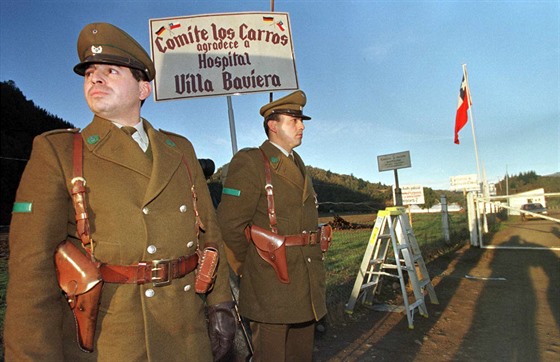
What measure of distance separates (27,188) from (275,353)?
167cm

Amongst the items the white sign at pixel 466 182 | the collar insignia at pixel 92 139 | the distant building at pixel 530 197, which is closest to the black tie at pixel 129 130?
the collar insignia at pixel 92 139

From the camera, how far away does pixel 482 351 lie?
3.81 m

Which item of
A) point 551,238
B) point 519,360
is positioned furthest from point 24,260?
point 551,238

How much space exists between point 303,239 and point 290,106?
37.4 inches

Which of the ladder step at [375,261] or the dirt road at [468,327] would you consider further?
the ladder step at [375,261]

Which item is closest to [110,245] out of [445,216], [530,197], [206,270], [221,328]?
[206,270]

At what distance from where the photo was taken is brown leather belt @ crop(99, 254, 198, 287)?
1279mm

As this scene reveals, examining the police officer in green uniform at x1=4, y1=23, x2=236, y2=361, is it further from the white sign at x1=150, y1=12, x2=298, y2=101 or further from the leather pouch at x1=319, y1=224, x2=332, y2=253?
the white sign at x1=150, y1=12, x2=298, y2=101

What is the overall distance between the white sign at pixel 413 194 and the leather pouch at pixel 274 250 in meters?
8.74

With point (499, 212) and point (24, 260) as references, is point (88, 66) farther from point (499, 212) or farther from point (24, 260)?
point (499, 212)

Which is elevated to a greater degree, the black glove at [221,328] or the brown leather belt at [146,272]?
the brown leather belt at [146,272]

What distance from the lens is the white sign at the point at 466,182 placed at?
1185 centimetres

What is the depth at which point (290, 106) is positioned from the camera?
8.80 ft

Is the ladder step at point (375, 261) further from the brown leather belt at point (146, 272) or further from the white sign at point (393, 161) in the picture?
the brown leather belt at point (146, 272)
